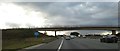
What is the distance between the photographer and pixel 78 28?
12244 cm

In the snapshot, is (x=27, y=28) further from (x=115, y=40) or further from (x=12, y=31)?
(x=115, y=40)

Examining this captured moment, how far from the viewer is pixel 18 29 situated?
121250 millimetres

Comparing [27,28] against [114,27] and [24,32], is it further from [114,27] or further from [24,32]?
[114,27]

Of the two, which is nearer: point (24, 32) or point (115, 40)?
point (115, 40)

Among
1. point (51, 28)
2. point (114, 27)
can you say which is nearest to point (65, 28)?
point (51, 28)

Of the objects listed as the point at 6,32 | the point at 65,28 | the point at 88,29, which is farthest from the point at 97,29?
the point at 6,32

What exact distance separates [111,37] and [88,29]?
236 ft

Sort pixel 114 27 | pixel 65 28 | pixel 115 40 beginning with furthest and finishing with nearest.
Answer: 1. pixel 65 28
2. pixel 114 27
3. pixel 115 40

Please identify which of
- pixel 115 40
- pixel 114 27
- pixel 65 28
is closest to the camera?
pixel 115 40

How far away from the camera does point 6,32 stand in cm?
12012

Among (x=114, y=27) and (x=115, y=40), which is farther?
(x=114, y=27)

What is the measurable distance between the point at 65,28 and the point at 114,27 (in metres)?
22.0

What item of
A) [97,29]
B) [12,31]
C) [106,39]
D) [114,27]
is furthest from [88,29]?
[106,39]

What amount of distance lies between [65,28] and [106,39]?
247 feet
